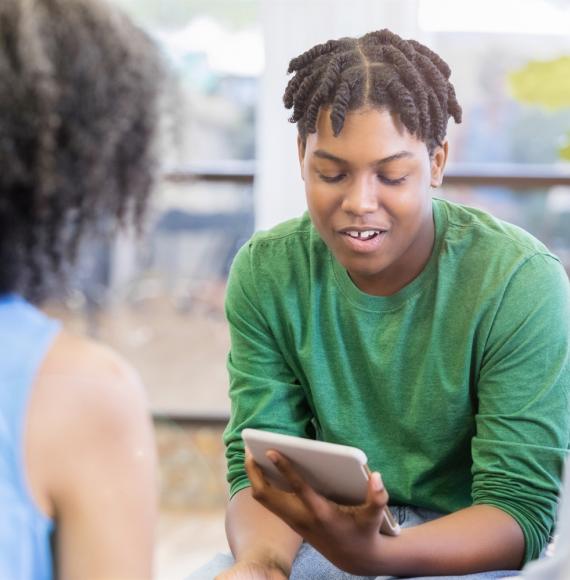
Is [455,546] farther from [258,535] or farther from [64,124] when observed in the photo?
[64,124]

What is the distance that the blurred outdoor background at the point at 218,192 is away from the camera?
3250 millimetres

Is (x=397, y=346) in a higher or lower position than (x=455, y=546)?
higher

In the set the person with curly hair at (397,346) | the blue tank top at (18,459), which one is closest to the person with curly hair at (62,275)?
the blue tank top at (18,459)

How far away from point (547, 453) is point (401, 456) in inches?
8.6

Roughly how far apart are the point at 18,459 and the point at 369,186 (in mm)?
729

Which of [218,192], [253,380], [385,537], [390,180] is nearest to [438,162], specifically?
[390,180]

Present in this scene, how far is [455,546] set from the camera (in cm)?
143

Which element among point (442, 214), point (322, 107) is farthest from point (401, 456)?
point (322, 107)

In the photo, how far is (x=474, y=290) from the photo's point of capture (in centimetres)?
155

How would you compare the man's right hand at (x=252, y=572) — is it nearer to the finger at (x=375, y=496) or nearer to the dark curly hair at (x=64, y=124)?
the finger at (x=375, y=496)

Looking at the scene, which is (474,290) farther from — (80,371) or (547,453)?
(80,371)

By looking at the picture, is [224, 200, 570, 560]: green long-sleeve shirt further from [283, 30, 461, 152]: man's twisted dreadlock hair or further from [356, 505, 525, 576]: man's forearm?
[283, 30, 461, 152]: man's twisted dreadlock hair

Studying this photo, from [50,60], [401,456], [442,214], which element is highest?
[50,60]

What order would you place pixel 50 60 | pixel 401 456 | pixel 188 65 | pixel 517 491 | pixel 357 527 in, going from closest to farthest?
pixel 50 60 < pixel 357 527 < pixel 517 491 < pixel 401 456 < pixel 188 65
